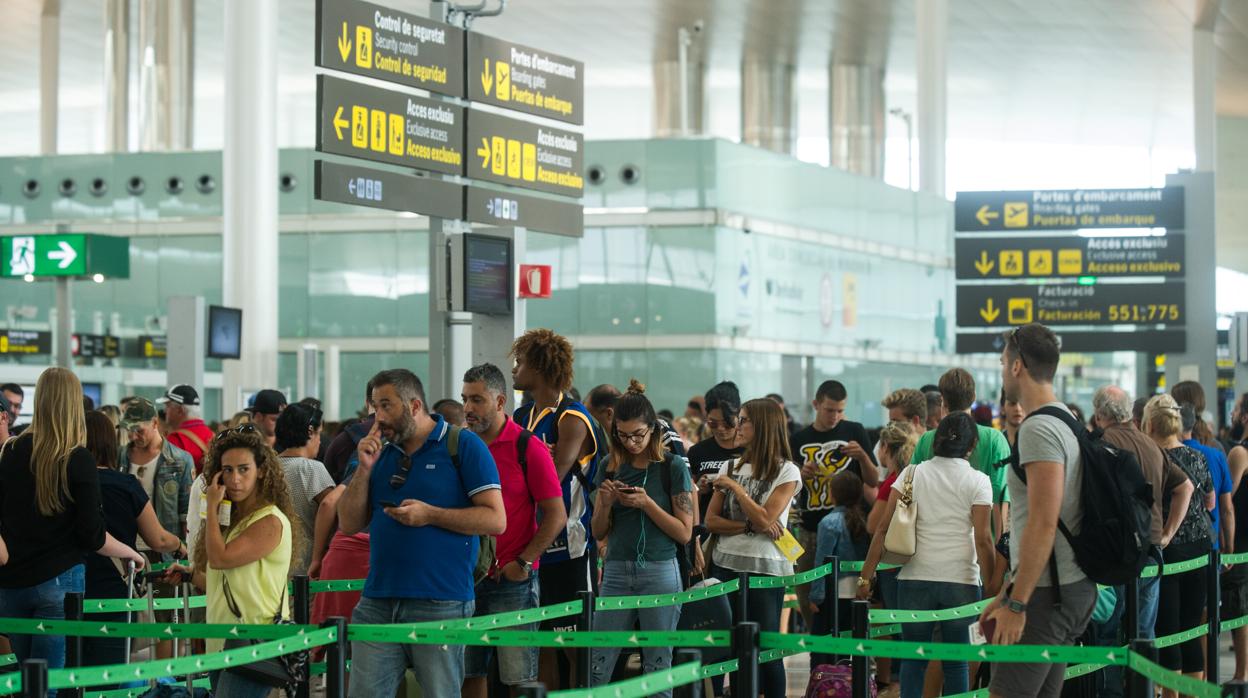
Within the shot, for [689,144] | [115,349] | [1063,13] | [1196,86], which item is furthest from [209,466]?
[1063,13]

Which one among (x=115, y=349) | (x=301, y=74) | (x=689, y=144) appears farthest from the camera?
(x=301, y=74)

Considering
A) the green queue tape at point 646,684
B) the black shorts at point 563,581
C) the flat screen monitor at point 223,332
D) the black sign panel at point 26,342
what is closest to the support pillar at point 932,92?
the black sign panel at point 26,342

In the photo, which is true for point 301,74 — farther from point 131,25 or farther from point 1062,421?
point 1062,421

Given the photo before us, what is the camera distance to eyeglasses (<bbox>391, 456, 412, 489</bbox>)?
5766 mm

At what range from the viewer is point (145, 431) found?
917cm

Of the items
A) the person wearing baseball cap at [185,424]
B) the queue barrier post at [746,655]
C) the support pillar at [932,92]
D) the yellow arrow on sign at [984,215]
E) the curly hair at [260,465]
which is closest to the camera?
the queue barrier post at [746,655]

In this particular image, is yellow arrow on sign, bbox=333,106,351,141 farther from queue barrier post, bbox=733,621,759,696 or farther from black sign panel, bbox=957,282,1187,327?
black sign panel, bbox=957,282,1187,327

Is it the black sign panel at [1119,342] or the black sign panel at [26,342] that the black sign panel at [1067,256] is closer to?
the black sign panel at [1119,342]

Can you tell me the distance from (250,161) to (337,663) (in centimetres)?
1814

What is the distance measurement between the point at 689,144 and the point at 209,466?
18523mm

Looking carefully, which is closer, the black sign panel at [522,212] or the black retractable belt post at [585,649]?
the black retractable belt post at [585,649]

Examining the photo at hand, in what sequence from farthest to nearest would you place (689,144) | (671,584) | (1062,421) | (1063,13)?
1. (1063,13)
2. (689,144)
3. (671,584)
4. (1062,421)

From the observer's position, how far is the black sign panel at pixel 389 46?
10422 millimetres

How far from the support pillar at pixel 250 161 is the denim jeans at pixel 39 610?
16.1 m
